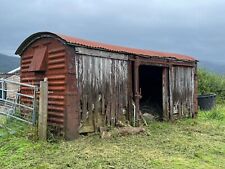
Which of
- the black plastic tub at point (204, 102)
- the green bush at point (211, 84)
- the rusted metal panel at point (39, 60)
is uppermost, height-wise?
the rusted metal panel at point (39, 60)

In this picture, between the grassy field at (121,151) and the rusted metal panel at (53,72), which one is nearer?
the grassy field at (121,151)

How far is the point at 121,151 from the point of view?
8750 mm

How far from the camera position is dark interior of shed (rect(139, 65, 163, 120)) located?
15227 mm

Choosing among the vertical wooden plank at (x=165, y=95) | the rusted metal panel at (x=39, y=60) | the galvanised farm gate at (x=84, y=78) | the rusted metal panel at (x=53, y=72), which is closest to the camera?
the galvanised farm gate at (x=84, y=78)

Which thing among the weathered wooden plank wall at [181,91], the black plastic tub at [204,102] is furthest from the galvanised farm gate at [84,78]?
the black plastic tub at [204,102]

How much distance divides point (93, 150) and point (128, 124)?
3277 millimetres

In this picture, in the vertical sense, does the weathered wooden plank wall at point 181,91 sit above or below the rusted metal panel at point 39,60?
below

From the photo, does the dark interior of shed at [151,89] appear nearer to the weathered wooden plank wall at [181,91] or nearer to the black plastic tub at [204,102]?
the weathered wooden plank wall at [181,91]

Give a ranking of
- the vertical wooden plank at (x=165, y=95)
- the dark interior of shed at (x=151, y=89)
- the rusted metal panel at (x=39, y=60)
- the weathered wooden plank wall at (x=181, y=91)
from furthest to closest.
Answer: the dark interior of shed at (x=151, y=89), the weathered wooden plank wall at (x=181, y=91), the vertical wooden plank at (x=165, y=95), the rusted metal panel at (x=39, y=60)

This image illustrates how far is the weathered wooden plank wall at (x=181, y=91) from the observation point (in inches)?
566

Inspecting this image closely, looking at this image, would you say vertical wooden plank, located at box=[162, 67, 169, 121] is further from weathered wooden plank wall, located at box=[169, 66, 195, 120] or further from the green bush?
the green bush

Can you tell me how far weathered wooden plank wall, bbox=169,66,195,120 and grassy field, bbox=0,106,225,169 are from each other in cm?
294

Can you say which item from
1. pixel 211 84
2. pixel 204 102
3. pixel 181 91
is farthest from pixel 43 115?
pixel 211 84

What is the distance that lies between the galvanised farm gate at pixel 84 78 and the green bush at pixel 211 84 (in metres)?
11.2
